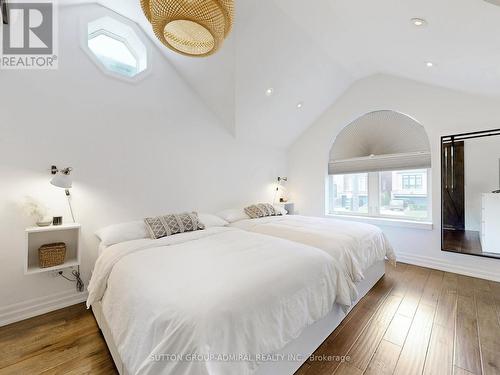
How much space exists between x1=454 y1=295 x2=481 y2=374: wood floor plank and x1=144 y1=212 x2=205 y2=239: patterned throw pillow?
2.58 m

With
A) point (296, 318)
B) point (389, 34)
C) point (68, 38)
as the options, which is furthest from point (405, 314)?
point (68, 38)

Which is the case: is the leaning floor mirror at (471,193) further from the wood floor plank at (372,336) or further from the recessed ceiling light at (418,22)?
the recessed ceiling light at (418,22)

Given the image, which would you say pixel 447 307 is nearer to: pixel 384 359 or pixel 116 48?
pixel 384 359

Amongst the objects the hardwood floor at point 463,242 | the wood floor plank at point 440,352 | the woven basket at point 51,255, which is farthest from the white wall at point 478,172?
the woven basket at point 51,255

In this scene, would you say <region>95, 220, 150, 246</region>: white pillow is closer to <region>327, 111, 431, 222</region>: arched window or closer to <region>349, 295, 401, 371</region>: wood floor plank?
<region>349, 295, 401, 371</region>: wood floor plank

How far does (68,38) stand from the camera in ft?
7.95

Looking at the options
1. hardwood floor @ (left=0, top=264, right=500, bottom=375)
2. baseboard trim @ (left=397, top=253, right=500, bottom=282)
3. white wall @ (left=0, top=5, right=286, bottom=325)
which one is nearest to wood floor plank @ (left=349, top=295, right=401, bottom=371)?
hardwood floor @ (left=0, top=264, right=500, bottom=375)

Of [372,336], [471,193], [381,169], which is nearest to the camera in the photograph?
[372,336]

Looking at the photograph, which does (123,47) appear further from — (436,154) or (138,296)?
(436,154)

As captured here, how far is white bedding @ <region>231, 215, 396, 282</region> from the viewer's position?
2078 millimetres

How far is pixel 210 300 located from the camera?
3.69 feet

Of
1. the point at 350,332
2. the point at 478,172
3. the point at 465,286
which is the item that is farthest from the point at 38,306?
the point at 478,172

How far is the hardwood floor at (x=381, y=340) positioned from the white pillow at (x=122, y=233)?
758mm

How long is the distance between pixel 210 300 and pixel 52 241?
223cm
